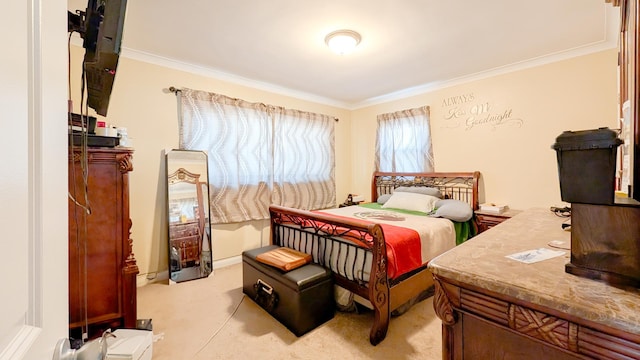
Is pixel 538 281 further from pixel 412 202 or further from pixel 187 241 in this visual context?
pixel 187 241

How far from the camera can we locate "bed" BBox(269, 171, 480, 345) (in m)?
1.90

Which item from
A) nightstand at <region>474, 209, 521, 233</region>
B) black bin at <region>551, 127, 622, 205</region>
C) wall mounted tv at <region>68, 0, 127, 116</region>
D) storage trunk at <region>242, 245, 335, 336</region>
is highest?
wall mounted tv at <region>68, 0, 127, 116</region>

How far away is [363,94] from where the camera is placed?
4.35 m

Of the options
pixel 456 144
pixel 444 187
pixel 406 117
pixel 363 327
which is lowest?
pixel 363 327

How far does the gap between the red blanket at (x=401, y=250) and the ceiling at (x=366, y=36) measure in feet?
5.86

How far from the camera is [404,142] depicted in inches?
164

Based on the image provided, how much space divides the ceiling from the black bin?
1687mm

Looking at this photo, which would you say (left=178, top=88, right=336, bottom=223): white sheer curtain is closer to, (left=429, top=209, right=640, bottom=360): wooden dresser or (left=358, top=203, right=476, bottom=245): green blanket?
(left=358, top=203, right=476, bottom=245): green blanket

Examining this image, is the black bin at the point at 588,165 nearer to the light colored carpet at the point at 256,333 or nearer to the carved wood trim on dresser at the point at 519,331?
the carved wood trim on dresser at the point at 519,331

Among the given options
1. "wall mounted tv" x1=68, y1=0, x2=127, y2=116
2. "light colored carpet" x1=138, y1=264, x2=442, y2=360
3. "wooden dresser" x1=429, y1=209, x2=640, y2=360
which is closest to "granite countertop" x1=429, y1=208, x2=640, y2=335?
"wooden dresser" x1=429, y1=209, x2=640, y2=360

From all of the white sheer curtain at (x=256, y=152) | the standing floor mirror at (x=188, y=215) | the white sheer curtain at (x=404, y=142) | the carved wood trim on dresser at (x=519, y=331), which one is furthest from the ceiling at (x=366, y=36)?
the carved wood trim on dresser at (x=519, y=331)
